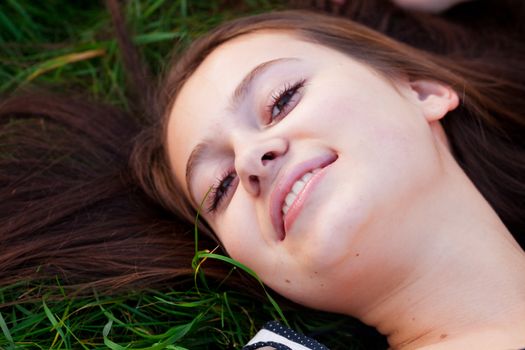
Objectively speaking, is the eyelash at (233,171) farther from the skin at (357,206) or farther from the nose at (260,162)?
the nose at (260,162)

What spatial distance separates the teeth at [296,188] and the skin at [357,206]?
0.16 ft

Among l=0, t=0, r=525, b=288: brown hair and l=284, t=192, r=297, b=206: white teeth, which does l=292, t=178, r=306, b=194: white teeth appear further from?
l=0, t=0, r=525, b=288: brown hair

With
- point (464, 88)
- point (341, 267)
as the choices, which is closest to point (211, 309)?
point (341, 267)

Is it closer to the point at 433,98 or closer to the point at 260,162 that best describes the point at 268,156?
the point at 260,162

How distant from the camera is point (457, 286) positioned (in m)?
2.30

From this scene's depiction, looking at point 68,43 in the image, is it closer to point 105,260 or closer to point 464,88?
point 105,260

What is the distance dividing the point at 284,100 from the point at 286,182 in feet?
1.11

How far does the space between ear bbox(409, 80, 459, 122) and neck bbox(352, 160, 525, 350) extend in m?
0.31

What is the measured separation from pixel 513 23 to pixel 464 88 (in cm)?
96

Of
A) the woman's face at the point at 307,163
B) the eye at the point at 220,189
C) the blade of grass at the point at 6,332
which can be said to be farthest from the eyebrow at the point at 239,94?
the blade of grass at the point at 6,332

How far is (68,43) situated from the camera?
358 centimetres

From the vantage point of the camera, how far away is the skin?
7.09ft

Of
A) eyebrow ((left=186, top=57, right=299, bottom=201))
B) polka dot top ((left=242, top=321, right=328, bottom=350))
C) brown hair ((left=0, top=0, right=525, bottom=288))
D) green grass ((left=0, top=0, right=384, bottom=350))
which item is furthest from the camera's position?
Result: brown hair ((left=0, top=0, right=525, bottom=288))

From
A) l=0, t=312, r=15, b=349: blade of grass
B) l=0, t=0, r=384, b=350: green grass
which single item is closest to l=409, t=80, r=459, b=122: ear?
l=0, t=0, r=384, b=350: green grass
